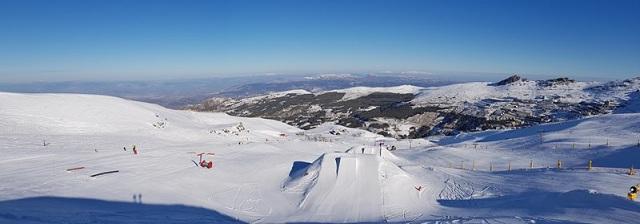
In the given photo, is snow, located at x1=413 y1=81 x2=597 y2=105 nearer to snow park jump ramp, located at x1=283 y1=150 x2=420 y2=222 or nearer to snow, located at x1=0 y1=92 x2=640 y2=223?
snow, located at x1=0 y1=92 x2=640 y2=223

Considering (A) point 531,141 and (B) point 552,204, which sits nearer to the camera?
(B) point 552,204

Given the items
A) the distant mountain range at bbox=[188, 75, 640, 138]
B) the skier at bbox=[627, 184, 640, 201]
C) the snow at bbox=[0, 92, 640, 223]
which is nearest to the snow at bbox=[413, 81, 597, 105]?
the distant mountain range at bbox=[188, 75, 640, 138]

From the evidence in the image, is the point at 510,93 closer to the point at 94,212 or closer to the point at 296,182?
the point at 296,182

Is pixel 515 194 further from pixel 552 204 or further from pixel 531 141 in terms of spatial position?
pixel 531 141

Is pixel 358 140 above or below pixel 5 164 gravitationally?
below

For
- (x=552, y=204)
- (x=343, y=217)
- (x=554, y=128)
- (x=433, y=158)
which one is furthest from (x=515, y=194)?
(x=554, y=128)
